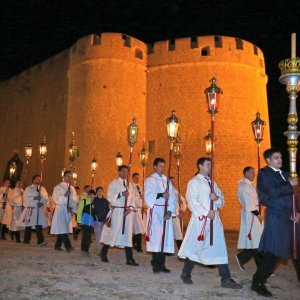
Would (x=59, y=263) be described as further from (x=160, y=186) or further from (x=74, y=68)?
(x=74, y=68)

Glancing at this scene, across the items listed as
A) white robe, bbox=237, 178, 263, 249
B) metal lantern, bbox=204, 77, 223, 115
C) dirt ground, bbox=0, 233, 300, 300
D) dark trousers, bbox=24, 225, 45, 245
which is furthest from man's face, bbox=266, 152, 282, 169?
dark trousers, bbox=24, 225, 45, 245

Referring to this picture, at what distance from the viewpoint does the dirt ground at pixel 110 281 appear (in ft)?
15.9

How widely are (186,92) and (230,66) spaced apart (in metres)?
2.57

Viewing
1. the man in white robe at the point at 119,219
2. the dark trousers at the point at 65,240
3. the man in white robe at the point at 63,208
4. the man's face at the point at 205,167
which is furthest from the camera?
the man in white robe at the point at 63,208

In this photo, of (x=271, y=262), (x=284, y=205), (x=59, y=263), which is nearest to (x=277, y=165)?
(x=284, y=205)

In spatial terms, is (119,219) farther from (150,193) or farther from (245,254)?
(245,254)

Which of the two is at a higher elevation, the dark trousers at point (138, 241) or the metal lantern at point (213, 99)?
the metal lantern at point (213, 99)

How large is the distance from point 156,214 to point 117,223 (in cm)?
127

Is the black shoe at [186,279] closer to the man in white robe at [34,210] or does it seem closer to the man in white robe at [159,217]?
the man in white robe at [159,217]

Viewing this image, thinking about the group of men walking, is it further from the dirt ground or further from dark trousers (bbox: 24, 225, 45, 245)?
the dirt ground

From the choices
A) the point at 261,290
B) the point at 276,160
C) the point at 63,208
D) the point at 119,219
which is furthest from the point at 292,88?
the point at 63,208

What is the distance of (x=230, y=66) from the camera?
22.0 meters

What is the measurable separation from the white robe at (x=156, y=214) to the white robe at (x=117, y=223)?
3.15ft

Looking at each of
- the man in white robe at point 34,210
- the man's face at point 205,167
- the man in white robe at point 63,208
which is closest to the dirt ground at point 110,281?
the man's face at point 205,167
